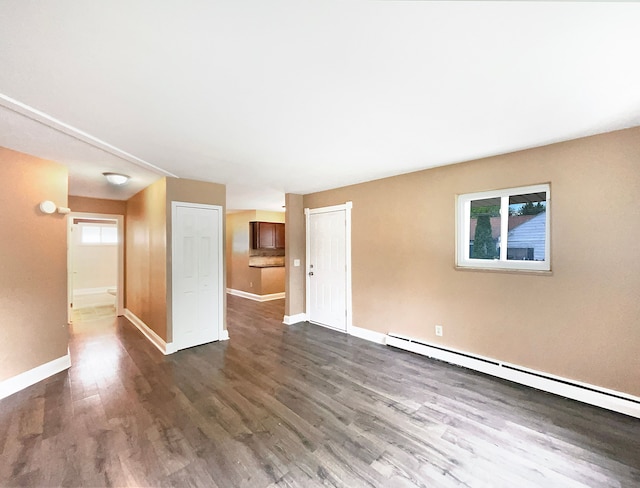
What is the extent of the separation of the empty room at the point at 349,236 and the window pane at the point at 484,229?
37 millimetres

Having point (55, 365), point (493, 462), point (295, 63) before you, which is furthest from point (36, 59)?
point (493, 462)

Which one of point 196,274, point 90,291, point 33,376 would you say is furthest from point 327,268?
point 90,291

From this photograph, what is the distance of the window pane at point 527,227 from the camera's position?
272cm

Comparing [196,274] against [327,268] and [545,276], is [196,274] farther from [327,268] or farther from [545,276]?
[545,276]

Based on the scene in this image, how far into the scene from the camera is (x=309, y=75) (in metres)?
1.52

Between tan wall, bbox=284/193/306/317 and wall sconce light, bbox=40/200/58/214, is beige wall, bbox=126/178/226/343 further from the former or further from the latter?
tan wall, bbox=284/193/306/317

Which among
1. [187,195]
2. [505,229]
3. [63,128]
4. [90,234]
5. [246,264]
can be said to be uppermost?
[63,128]

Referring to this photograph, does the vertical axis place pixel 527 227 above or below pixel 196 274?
above

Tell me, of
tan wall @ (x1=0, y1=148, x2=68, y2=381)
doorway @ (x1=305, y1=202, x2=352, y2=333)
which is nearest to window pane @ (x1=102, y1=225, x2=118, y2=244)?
tan wall @ (x1=0, y1=148, x2=68, y2=381)

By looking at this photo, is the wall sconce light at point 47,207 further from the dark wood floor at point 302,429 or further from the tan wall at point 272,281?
the tan wall at point 272,281

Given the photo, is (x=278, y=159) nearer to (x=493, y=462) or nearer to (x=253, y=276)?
(x=493, y=462)

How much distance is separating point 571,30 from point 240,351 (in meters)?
4.16

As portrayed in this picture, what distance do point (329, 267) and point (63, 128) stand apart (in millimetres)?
3672

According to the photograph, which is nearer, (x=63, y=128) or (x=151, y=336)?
(x=63, y=128)
